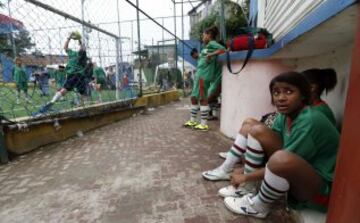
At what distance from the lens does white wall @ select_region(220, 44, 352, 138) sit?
2.23m

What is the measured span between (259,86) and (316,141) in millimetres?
1821

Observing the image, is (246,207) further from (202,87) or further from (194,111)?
(194,111)

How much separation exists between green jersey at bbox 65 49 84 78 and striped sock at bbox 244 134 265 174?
363cm

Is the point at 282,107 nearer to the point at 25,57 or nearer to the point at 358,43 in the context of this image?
the point at 358,43

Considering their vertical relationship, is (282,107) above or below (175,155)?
above

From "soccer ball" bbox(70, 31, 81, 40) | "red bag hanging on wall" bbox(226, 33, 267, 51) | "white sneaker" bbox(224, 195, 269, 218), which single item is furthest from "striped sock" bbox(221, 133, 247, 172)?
"soccer ball" bbox(70, 31, 81, 40)

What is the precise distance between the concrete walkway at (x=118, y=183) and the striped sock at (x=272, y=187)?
0.23 metres

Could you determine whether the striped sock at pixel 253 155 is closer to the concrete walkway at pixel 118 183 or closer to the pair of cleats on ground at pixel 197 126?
the concrete walkway at pixel 118 183

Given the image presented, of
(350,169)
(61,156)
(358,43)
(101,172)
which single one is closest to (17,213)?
(101,172)

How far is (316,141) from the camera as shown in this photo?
4.83 feet

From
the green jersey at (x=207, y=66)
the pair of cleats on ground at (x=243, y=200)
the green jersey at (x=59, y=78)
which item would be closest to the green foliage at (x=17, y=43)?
the green jersey at (x=59, y=78)

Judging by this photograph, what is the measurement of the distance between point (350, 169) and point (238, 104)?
2.65m

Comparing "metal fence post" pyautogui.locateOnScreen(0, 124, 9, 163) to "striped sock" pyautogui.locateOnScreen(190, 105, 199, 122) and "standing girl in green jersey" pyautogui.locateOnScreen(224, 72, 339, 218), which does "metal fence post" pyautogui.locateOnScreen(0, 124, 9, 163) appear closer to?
"standing girl in green jersey" pyautogui.locateOnScreen(224, 72, 339, 218)

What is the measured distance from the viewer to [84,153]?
3.36 meters
